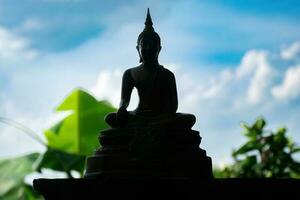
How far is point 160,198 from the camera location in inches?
200

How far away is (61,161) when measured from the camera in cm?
1025

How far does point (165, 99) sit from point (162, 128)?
1.80ft

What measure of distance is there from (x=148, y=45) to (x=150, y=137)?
1076 millimetres

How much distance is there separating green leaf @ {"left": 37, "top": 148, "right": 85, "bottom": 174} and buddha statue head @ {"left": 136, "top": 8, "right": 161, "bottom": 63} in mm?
4390

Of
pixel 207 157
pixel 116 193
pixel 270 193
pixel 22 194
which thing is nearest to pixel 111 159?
pixel 116 193

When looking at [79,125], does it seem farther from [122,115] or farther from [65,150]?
[122,115]

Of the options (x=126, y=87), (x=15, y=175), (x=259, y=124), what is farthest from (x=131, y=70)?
(x=259, y=124)

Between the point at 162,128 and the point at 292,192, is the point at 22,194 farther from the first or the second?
the point at 292,192

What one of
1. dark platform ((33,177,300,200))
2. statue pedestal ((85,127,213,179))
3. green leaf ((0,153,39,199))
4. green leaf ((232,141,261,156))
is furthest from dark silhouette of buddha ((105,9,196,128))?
green leaf ((232,141,261,156))

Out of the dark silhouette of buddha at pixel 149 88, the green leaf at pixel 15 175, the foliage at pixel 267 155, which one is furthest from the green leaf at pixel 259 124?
the dark silhouette of buddha at pixel 149 88

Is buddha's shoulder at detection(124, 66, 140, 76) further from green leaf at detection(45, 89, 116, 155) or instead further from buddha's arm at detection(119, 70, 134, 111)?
green leaf at detection(45, 89, 116, 155)

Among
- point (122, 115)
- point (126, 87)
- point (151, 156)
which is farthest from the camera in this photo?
point (126, 87)

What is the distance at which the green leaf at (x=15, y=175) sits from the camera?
33.5 feet

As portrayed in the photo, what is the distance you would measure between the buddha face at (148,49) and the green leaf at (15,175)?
4770mm
